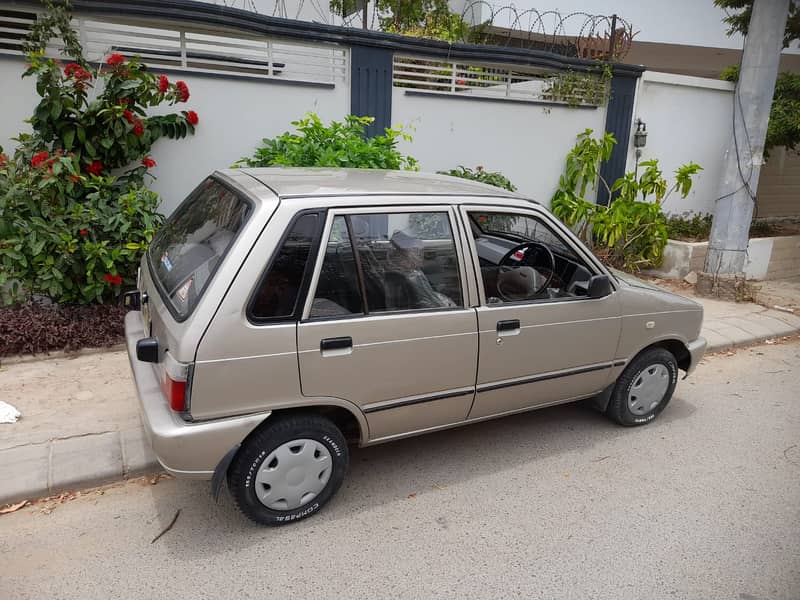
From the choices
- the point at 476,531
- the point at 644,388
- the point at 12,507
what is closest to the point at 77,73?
the point at 12,507

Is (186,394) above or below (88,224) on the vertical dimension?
below

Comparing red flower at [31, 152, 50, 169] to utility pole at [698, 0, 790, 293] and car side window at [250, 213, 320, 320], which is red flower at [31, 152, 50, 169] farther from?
utility pole at [698, 0, 790, 293]

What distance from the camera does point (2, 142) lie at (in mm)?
5156

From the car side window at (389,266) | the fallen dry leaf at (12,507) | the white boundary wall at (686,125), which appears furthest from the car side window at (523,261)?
the white boundary wall at (686,125)

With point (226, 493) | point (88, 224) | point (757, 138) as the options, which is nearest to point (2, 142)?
point (88, 224)

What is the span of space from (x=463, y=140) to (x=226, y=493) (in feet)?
17.6

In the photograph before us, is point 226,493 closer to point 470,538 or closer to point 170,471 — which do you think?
point 170,471

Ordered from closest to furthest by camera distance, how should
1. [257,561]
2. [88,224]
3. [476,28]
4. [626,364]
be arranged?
[257,561] → [626,364] → [88,224] → [476,28]

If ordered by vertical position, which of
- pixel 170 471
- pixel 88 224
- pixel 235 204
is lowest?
pixel 170 471

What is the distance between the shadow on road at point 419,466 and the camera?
10.3ft

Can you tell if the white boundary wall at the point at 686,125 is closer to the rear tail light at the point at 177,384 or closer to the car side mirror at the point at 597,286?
the car side mirror at the point at 597,286

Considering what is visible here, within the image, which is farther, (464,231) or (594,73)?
(594,73)

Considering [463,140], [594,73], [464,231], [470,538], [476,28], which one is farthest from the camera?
[476,28]

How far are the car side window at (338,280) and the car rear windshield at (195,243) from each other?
1.49 ft
